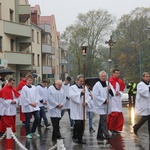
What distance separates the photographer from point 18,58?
42094mm

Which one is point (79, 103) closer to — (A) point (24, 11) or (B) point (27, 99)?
(B) point (27, 99)

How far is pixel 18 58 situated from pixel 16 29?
307 cm

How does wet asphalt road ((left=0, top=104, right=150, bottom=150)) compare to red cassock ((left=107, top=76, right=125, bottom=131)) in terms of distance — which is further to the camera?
red cassock ((left=107, top=76, right=125, bottom=131))

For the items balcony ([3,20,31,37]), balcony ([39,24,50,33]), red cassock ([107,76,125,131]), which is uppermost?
balcony ([39,24,50,33])

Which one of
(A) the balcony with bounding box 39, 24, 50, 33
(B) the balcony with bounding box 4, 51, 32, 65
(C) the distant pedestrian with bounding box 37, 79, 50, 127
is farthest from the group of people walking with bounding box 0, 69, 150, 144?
(A) the balcony with bounding box 39, 24, 50, 33

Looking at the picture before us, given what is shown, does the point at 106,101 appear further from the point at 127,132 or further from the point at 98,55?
the point at 98,55

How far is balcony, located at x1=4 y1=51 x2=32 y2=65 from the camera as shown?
40.4 m

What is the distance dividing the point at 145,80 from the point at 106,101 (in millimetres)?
1356

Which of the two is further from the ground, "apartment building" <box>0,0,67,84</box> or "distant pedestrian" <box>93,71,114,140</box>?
"apartment building" <box>0,0,67,84</box>

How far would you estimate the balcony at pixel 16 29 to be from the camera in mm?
40000

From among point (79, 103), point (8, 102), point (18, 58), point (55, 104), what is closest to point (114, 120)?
point (55, 104)

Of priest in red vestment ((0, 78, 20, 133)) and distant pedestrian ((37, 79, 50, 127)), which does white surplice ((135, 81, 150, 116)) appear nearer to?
priest in red vestment ((0, 78, 20, 133))

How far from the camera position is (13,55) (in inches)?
1620

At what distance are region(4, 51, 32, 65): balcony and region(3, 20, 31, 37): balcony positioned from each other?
2068mm
